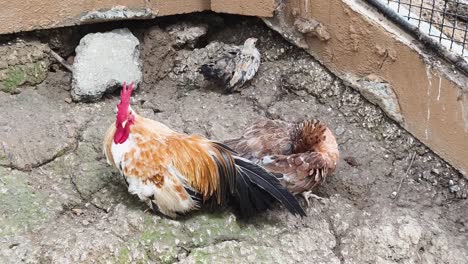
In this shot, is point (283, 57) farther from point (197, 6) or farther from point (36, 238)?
point (36, 238)

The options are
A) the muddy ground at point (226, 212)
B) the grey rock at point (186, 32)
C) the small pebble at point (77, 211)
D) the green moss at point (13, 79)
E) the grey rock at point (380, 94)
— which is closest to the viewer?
the muddy ground at point (226, 212)

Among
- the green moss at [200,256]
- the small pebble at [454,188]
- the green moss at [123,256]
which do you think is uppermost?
the green moss at [123,256]

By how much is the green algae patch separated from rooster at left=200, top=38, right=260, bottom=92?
4.14ft

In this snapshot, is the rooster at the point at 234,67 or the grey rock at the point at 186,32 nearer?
the rooster at the point at 234,67

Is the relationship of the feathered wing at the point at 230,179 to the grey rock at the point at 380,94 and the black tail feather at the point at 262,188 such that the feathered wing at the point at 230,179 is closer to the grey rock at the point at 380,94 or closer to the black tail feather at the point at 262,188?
the black tail feather at the point at 262,188

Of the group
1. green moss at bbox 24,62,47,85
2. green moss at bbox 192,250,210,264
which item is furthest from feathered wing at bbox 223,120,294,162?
green moss at bbox 24,62,47,85

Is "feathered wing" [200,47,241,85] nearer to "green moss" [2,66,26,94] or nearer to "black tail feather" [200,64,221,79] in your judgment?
"black tail feather" [200,64,221,79]

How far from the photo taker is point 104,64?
4281mm

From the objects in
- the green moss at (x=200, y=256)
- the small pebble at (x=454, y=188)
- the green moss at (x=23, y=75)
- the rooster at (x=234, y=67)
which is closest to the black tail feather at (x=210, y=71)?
the rooster at (x=234, y=67)

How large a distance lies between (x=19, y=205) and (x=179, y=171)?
0.78m

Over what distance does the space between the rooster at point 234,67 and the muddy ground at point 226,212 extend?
83mm

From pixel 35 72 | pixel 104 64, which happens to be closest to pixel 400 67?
pixel 104 64

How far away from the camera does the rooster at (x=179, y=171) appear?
3393mm

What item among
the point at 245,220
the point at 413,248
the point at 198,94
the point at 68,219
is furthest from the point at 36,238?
the point at 413,248
